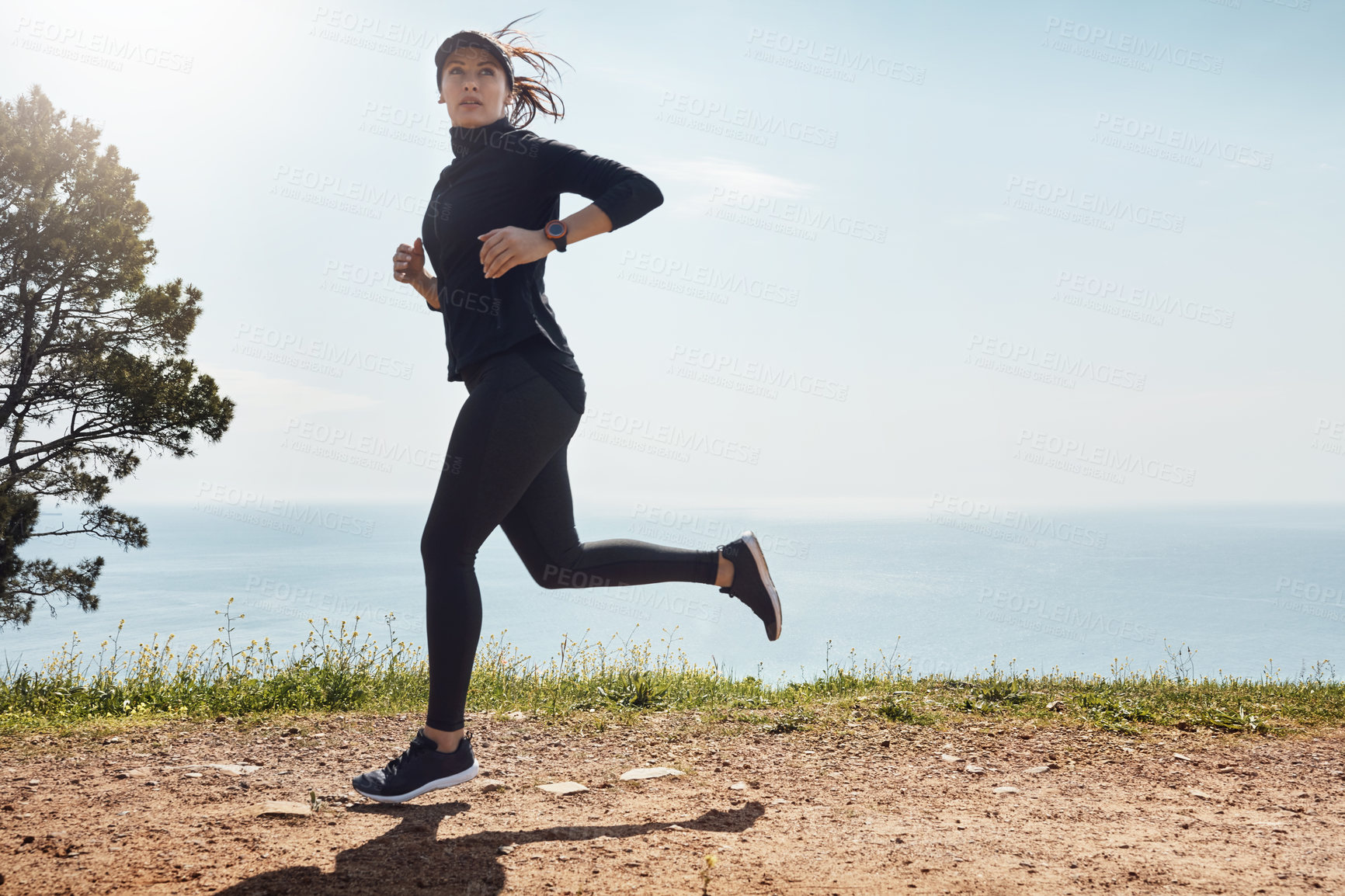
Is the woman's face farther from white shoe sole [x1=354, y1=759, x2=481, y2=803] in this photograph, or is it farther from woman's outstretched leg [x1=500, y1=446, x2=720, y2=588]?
white shoe sole [x1=354, y1=759, x2=481, y2=803]

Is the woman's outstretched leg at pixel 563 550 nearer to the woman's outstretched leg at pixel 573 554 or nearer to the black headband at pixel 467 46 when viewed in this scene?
the woman's outstretched leg at pixel 573 554

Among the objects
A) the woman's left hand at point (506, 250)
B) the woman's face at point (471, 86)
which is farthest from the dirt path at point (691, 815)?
the woman's face at point (471, 86)

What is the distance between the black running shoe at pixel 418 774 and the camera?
286 centimetres

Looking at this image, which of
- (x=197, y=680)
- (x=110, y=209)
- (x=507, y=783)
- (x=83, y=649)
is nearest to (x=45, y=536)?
(x=110, y=209)

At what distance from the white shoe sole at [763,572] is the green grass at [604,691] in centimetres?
113

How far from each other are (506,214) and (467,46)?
736 mm

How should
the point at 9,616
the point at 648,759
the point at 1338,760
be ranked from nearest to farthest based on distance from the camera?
the point at 648,759 → the point at 1338,760 → the point at 9,616

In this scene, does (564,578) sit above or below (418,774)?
above

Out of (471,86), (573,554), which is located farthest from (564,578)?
(471,86)

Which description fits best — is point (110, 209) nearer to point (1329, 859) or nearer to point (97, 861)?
point (97, 861)

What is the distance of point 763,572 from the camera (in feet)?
11.6

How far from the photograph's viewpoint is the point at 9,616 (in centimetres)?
1772

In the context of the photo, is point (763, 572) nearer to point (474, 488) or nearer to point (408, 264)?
point (474, 488)

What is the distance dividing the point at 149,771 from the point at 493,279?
8.68 ft
